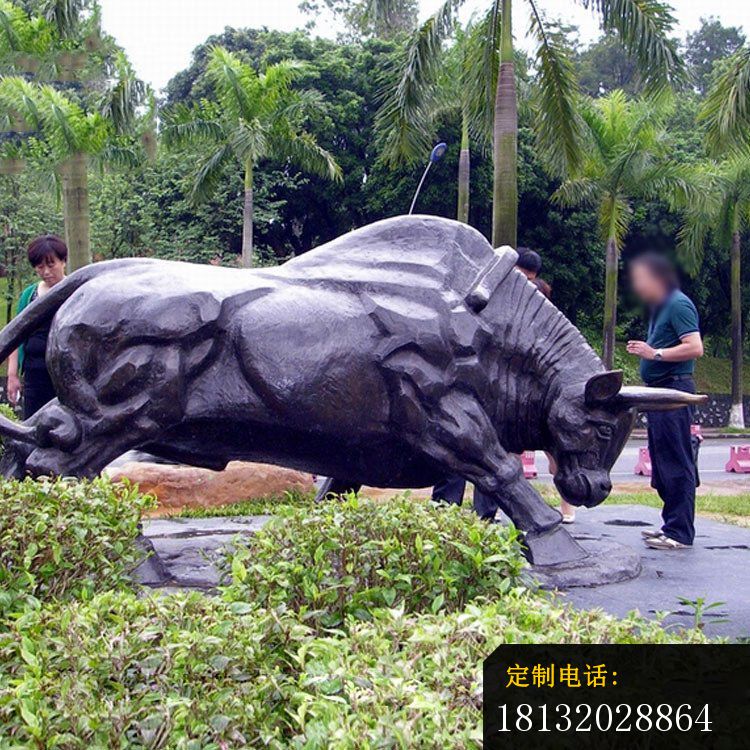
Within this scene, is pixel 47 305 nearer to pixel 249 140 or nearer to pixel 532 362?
pixel 532 362

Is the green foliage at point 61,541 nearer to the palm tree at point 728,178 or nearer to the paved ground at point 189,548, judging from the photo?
the paved ground at point 189,548

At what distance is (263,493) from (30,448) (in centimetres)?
342

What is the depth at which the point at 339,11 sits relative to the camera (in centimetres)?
3541

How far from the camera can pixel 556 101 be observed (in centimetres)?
1204

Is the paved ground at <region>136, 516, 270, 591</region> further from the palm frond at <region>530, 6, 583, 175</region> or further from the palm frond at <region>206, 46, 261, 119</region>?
the palm frond at <region>206, 46, 261, 119</region>

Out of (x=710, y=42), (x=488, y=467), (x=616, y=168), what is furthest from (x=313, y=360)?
(x=710, y=42)

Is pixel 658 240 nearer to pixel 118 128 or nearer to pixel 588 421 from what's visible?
pixel 588 421

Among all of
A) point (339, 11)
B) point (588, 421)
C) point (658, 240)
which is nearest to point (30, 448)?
point (588, 421)

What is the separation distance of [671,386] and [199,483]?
393cm

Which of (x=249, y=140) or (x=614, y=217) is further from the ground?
(x=249, y=140)

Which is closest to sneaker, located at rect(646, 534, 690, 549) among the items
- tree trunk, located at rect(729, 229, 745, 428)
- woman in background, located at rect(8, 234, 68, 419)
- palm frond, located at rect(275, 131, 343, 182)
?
woman in background, located at rect(8, 234, 68, 419)

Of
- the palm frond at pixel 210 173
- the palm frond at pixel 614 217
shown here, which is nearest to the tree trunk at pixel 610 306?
the palm frond at pixel 614 217

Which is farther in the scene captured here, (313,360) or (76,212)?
(76,212)

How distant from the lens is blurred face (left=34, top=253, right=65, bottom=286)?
5.87 metres
